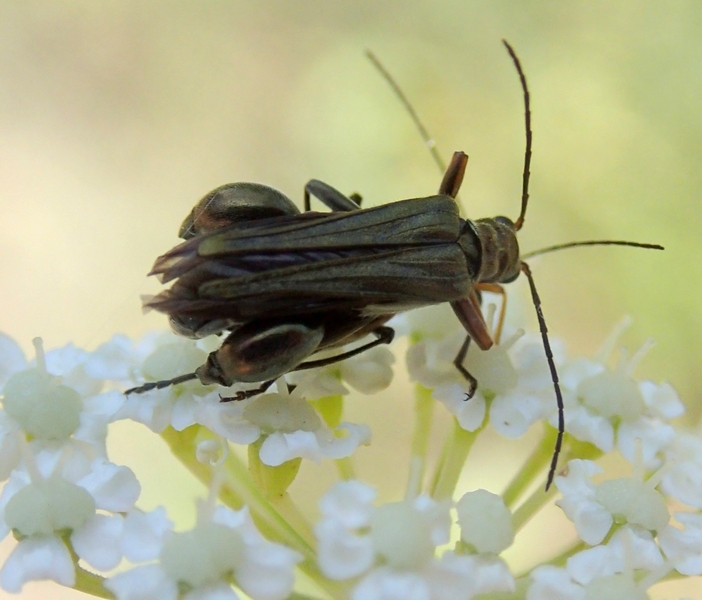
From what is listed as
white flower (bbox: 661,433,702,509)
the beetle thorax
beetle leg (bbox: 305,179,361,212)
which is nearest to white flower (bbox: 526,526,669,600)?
white flower (bbox: 661,433,702,509)

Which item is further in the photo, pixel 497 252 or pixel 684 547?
pixel 497 252

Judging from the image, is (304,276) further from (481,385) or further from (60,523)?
(60,523)

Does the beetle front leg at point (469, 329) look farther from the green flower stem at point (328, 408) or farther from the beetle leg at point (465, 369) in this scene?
the green flower stem at point (328, 408)

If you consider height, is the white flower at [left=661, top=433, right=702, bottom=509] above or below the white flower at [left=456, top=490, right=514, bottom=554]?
below

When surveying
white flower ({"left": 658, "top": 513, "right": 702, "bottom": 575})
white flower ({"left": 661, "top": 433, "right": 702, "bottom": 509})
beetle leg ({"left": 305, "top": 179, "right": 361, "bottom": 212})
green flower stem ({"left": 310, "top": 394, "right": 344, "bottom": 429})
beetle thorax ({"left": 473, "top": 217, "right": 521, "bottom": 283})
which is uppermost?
beetle leg ({"left": 305, "top": 179, "right": 361, "bottom": 212})

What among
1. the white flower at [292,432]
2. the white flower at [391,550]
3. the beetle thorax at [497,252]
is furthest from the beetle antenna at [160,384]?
the beetle thorax at [497,252]

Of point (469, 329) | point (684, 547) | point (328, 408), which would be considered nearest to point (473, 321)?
→ point (469, 329)

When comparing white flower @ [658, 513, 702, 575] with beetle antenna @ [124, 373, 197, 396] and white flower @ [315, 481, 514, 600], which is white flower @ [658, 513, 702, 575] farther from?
beetle antenna @ [124, 373, 197, 396]
